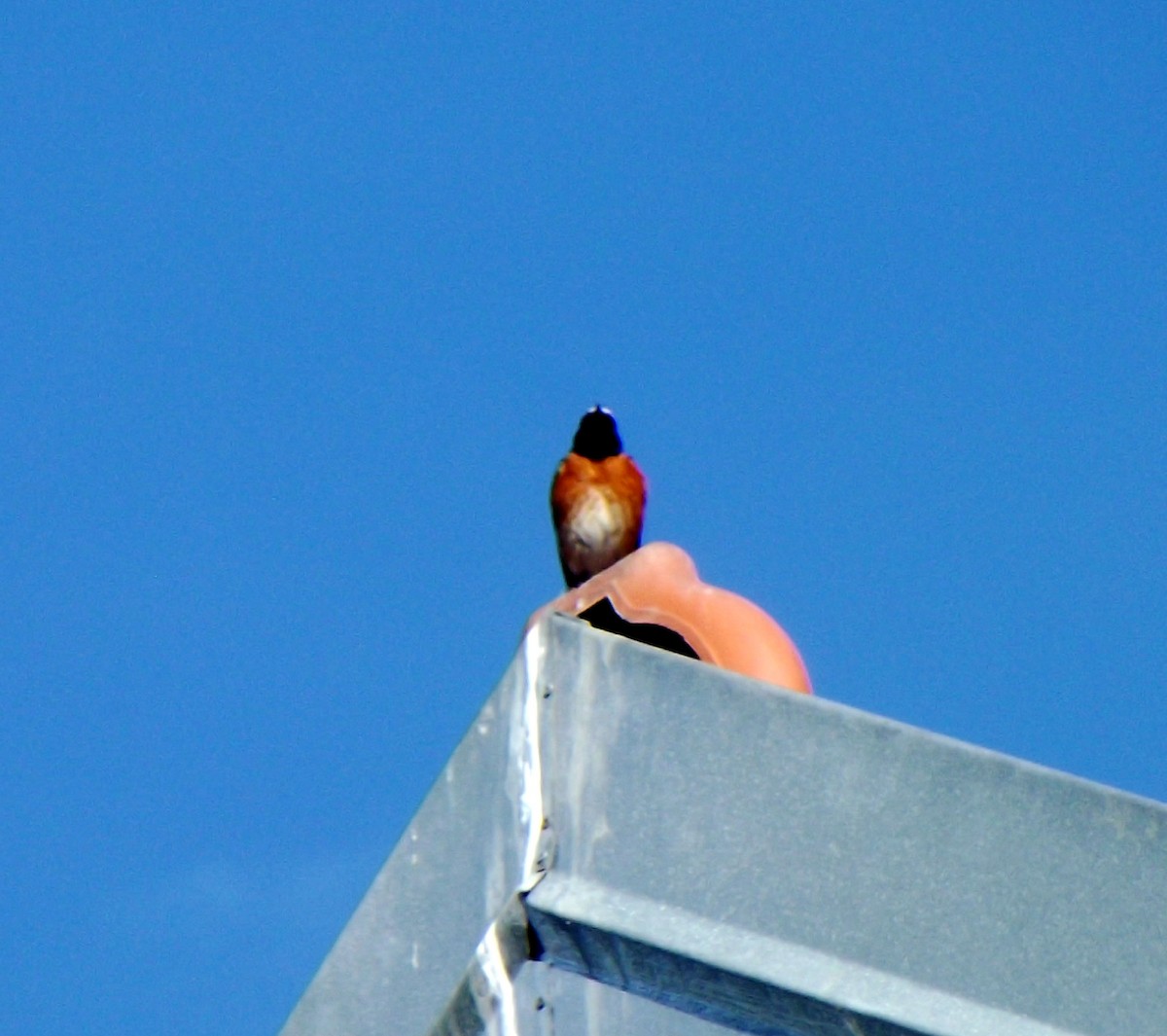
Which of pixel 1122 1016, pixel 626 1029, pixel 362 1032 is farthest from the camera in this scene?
pixel 362 1032

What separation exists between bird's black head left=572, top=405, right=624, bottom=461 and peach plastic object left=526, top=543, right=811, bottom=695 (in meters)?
3.13

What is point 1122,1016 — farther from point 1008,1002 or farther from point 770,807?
point 770,807

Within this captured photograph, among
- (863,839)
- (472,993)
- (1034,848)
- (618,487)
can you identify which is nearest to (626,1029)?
(472,993)

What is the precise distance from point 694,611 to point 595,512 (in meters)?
2.94

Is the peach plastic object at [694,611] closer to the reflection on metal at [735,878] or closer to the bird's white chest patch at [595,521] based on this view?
the reflection on metal at [735,878]

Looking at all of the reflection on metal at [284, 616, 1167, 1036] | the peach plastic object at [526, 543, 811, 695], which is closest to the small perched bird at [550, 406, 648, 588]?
the peach plastic object at [526, 543, 811, 695]

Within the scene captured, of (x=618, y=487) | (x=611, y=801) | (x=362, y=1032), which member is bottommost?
(x=362, y=1032)

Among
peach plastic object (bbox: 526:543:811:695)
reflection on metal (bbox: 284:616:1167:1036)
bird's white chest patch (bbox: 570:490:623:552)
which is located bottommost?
reflection on metal (bbox: 284:616:1167:1036)

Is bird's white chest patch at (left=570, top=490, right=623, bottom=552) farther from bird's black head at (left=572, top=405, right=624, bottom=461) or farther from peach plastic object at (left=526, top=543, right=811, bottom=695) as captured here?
peach plastic object at (left=526, top=543, right=811, bottom=695)

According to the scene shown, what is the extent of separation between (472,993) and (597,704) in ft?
0.93

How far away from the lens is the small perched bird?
5727 millimetres

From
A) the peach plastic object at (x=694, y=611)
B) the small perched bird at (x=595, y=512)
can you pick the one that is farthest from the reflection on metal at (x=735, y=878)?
the small perched bird at (x=595, y=512)

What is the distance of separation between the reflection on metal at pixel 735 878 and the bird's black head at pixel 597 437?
4066 mm

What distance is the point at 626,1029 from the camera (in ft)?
6.44
